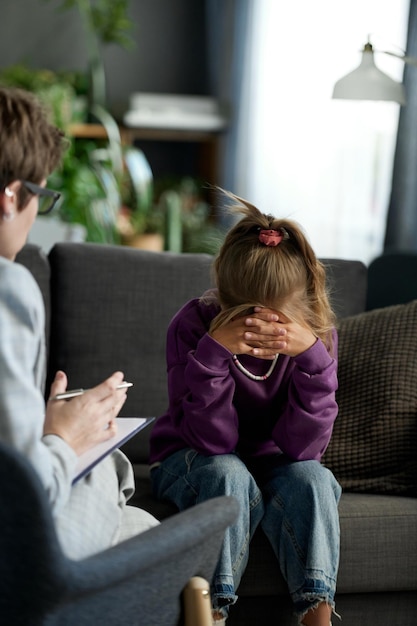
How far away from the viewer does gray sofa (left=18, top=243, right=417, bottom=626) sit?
198 centimetres

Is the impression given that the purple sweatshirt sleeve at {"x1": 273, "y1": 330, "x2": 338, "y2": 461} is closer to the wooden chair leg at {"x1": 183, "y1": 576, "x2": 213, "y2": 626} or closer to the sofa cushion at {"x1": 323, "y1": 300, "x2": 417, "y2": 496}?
the sofa cushion at {"x1": 323, "y1": 300, "x2": 417, "y2": 496}

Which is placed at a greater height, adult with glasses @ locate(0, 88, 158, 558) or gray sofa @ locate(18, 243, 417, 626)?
adult with glasses @ locate(0, 88, 158, 558)

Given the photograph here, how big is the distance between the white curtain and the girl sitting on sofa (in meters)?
2.25

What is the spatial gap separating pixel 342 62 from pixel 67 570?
12.4 ft

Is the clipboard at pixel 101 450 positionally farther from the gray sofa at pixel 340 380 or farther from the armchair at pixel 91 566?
the gray sofa at pixel 340 380

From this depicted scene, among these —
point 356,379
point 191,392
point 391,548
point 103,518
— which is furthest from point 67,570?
point 356,379

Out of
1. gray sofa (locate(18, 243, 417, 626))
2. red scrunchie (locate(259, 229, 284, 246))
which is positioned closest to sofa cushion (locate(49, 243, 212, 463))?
gray sofa (locate(18, 243, 417, 626))

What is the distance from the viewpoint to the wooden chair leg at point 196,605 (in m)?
1.41

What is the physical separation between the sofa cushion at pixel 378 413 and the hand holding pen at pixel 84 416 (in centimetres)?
84

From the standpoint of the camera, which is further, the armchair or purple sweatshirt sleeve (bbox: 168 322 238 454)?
purple sweatshirt sleeve (bbox: 168 322 238 454)

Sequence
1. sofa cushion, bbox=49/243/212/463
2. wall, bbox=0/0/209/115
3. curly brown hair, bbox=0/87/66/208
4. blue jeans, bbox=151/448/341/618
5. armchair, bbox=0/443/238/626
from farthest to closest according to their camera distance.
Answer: wall, bbox=0/0/209/115
sofa cushion, bbox=49/243/212/463
blue jeans, bbox=151/448/341/618
curly brown hair, bbox=0/87/66/208
armchair, bbox=0/443/238/626

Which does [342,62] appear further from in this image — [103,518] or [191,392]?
[103,518]

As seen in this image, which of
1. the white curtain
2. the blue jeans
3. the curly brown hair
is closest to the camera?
the curly brown hair

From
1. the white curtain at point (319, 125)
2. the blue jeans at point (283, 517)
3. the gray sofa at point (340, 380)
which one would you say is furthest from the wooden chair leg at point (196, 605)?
the white curtain at point (319, 125)
